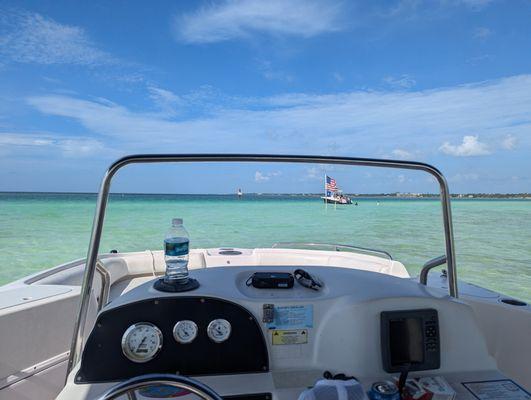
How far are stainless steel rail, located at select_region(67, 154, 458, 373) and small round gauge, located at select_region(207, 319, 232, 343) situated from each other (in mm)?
422

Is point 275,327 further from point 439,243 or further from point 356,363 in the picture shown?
point 439,243

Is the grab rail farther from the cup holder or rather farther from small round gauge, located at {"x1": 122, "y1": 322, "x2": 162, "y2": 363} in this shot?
small round gauge, located at {"x1": 122, "y1": 322, "x2": 162, "y2": 363}

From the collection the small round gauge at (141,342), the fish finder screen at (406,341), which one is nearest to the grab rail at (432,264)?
the fish finder screen at (406,341)

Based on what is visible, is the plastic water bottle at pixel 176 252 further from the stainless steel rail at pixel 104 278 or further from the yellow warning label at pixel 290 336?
the yellow warning label at pixel 290 336

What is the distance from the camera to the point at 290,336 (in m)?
1.17

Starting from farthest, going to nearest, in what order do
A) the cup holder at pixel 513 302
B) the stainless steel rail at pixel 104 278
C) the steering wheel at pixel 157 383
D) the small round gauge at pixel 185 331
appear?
the cup holder at pixel 513 302
the stainless steel rail at pixel 104 278
the small round gauge at pixel 185 331
the steering wheel at pixel 157 383

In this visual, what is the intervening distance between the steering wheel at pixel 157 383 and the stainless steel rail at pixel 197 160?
0.61 meters

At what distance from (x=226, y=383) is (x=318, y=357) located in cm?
32

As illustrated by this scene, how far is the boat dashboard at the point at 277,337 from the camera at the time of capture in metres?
1.07

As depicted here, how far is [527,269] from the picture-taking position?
24.4 feet

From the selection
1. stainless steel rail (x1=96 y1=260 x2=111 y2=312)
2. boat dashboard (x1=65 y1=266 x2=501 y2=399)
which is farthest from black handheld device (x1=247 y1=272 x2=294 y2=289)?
stainless steel rail (x1=96 y1=260 x2=111 y2=312)

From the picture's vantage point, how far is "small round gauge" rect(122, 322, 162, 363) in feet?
3.51

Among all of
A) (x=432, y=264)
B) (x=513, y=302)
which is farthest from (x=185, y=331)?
(x=513, y=302)

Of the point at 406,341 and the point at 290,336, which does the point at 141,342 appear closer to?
the point at 290,336
